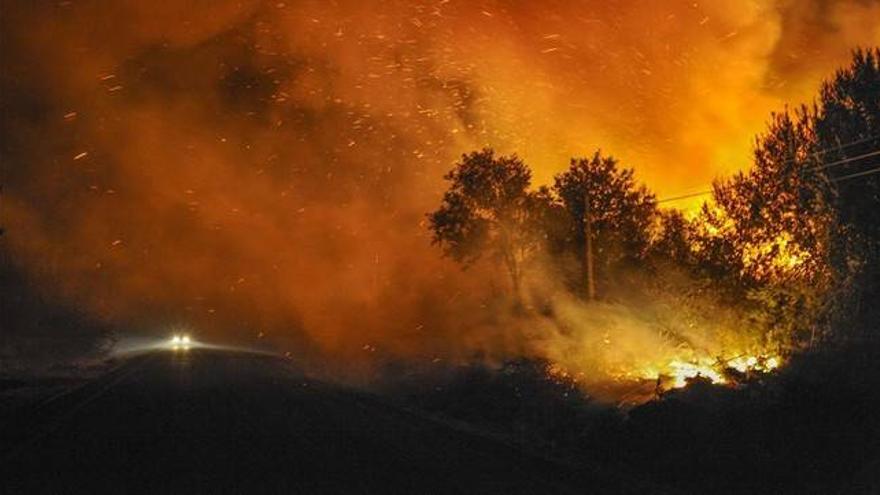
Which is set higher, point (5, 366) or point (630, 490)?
point (5, 366)

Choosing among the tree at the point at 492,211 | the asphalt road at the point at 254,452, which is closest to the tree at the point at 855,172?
the asphalt road at the point at 254,452

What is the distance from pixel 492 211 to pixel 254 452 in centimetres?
3345

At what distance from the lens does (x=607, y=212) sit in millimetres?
39281

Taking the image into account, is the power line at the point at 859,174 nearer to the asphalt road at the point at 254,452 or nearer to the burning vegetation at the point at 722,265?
the burning vegetation at the point at 722,265

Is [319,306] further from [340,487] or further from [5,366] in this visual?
[340,487]

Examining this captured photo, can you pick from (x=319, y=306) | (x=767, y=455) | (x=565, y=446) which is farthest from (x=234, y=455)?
(x=319, y=306)

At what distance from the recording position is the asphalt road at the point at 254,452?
934cm

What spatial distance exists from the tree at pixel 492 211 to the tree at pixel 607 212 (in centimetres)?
268

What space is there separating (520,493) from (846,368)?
9.57m

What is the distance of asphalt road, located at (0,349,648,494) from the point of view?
9.34 m

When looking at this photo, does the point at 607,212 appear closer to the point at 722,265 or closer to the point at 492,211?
the point at 492,211

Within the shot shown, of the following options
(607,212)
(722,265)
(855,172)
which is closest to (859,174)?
(855,172)

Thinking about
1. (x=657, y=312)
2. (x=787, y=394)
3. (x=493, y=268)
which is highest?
(x=493, y=268)

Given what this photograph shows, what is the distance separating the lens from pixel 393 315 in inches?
2253
